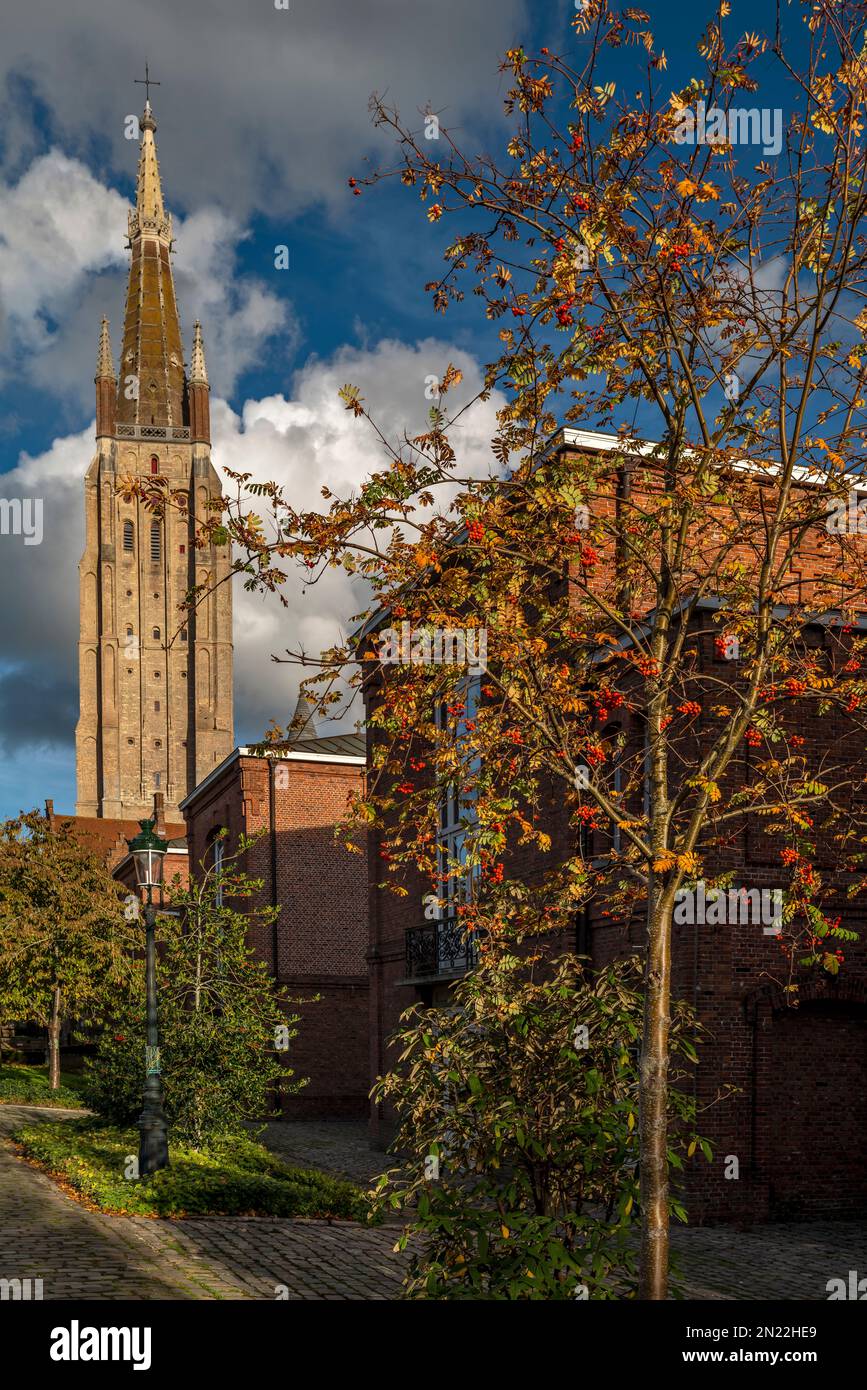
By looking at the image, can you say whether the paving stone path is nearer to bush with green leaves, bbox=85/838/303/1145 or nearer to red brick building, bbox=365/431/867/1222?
bush with green leaves, bbox=85/838/303/1145

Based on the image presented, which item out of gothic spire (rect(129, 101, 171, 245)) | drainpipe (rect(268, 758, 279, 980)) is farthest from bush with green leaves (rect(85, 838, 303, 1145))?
gothic spire (rect(129, 101, 171, 245))

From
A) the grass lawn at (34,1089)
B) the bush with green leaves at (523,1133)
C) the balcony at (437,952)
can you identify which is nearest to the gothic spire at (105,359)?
the grass lawn at (34,1089)

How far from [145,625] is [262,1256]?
9817cm

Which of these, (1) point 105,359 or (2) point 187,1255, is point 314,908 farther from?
(1) point 105,359

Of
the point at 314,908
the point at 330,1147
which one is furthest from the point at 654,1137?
the point at 314,908

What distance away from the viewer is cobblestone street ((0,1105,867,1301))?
33.6ft

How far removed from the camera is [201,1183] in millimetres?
14867

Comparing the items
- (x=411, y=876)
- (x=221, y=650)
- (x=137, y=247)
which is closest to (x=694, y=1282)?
(x=411, y=876)

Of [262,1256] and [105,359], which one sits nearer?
[262,1256]

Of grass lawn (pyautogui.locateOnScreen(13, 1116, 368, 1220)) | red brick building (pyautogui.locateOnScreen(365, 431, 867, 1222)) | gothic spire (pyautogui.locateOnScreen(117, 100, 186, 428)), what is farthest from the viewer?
gothic spire (pyautogui.locateOnScreen(117, 100, 186, 428))

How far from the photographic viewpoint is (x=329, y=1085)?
106 feet

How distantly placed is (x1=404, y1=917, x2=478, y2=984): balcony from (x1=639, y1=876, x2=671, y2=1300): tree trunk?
13994 millimetres

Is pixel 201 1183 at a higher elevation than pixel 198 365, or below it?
below

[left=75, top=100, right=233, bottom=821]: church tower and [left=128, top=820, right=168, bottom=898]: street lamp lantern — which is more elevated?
[left=75, top=100, right=233, bottom=821]: church tower
